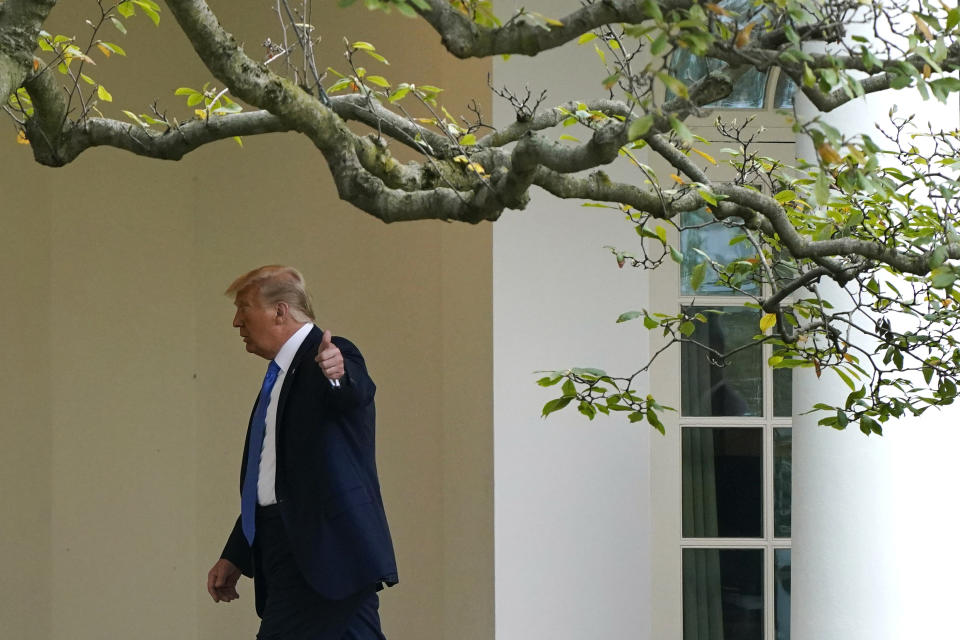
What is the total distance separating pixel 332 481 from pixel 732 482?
249cm

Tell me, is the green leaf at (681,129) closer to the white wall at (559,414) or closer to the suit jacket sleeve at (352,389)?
the suit jacket sleeve at (352,389)

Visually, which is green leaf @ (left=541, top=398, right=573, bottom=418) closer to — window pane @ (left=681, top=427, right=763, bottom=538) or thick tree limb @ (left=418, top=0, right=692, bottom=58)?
thick tree limb @ (left=418, top=0, right=692, bottom=58)

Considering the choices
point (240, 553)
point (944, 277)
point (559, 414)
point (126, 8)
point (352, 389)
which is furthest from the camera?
point (559, 414)

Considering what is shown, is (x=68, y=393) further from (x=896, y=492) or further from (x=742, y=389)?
(x=896, y=492)

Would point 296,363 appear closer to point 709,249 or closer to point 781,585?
point 709,249

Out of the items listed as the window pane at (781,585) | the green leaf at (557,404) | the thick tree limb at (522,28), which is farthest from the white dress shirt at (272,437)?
the window pane at (781,585)

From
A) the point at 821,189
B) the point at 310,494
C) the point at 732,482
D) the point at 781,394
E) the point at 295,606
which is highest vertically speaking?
the point at 821,189

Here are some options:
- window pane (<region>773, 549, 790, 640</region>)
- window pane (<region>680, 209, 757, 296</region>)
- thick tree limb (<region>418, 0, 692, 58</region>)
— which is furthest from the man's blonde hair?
window pane (<region>773, 549, 790, 640</region>)

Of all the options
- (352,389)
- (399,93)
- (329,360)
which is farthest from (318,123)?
(352,389)

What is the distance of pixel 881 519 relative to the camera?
3.44 meters

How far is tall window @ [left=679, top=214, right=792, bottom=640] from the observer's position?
5.36 m

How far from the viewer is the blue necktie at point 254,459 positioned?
3480mm

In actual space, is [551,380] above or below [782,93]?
below

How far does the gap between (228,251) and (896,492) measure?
357 centimetres
